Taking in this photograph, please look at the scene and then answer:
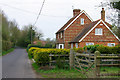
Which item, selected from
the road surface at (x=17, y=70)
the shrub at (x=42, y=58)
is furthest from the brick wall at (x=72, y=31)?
the shrub at (x=42, y=58)

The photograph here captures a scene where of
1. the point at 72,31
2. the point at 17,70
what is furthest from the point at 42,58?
the point at 72,31

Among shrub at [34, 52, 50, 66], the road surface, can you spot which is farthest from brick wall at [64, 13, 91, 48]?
shrub at [34, 52, 50, 66]

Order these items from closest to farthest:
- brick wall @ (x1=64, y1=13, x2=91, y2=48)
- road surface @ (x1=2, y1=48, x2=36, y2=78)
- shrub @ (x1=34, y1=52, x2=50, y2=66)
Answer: road surface @ (x1=2, y1=48, x2=36, y2=78), shrub @ (x1=34, y1=52, x2=50, y2=66), brick wall @ (x1=64, y1=13, x2=91, y2=48)

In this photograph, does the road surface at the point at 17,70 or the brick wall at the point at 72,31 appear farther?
the brick wall at the point at 72,31

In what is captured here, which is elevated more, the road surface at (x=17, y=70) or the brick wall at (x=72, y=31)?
the brick wall at (x=72, y=31)

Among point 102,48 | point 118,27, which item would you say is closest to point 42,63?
point 102,48

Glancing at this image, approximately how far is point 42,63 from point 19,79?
4.00m

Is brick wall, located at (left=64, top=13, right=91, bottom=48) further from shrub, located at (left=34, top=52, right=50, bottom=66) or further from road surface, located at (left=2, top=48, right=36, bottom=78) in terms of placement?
shrub, located at (left=34, top=52, right=50, bottom=66)

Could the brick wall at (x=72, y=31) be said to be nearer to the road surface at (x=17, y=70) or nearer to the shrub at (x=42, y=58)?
the road surface at (x=17, y=70)

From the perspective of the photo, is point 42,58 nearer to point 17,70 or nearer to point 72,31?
point 17,70

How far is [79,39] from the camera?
29672 mm

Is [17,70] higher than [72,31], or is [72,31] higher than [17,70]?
[72,31]

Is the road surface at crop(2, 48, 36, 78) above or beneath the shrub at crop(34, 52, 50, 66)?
beneath

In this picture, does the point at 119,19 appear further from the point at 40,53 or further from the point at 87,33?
the point at 87,33
